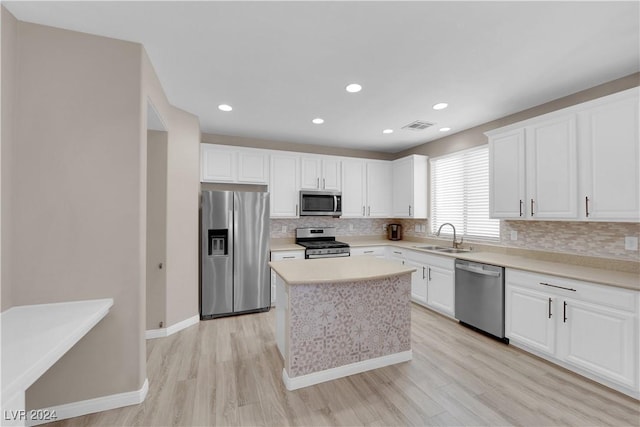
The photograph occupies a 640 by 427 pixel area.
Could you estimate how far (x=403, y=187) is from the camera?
15.6 feet

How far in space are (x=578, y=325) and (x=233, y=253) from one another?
3.61 meters

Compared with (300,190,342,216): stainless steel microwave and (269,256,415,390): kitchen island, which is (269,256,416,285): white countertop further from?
(300,190,342,216): stainless steel microwave

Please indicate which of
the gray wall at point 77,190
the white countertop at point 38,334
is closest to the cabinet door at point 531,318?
the gray wall at point 77,190

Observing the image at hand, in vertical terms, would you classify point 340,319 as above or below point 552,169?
below

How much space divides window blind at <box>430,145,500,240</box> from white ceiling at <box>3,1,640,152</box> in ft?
2.90

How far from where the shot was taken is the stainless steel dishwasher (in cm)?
283

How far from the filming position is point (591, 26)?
5.73ft

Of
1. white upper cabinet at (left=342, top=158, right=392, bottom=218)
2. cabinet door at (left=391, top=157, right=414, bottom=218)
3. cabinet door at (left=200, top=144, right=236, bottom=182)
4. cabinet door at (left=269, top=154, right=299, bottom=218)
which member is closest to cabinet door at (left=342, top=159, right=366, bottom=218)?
white upper cabinet at (left=342, top=158, right=392, bottom=218)

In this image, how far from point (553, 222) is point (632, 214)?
79 cm

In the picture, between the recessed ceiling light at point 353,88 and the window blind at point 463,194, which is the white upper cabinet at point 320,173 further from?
the recessed ceiling light at point 353,88

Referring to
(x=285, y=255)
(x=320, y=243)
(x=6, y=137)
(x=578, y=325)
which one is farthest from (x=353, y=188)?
(x=6, y=137)

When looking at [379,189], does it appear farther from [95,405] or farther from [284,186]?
[95,405]

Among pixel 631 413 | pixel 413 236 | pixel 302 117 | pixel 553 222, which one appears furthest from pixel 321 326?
pixel 413 236

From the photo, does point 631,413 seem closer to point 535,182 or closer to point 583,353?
point 583,353
